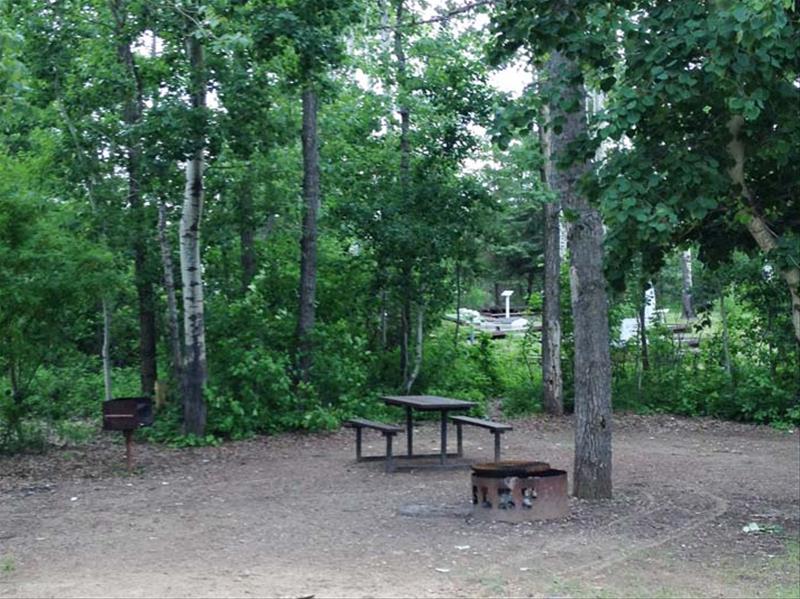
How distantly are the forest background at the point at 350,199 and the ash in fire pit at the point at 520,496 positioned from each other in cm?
181

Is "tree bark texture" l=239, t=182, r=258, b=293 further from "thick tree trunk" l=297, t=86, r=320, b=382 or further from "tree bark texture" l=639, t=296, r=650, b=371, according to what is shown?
"tree bark texture" l=639, t=296, r=650, b=371

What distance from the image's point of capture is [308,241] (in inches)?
673

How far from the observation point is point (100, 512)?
10148 mm

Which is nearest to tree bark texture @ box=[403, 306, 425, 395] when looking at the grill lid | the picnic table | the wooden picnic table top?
the picnic table

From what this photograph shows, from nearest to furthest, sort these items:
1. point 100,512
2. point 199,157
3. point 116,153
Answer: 1. point 100,512
2. point 199,157
3. point 116,153

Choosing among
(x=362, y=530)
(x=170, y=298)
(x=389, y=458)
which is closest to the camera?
(x=362, y=530)

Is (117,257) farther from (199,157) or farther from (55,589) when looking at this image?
(55,589)

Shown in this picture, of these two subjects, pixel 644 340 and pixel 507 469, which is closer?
pixel 507 469

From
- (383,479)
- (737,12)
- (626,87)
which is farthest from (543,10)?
(383,479)

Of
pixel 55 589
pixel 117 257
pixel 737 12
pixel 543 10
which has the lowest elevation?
pixel 55 589

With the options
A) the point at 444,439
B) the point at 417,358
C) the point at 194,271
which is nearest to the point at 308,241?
the point at 194,271

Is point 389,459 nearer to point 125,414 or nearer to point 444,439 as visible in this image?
point 444,439

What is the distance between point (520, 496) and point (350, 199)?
9540 millimetres

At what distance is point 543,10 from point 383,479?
5546 mm
